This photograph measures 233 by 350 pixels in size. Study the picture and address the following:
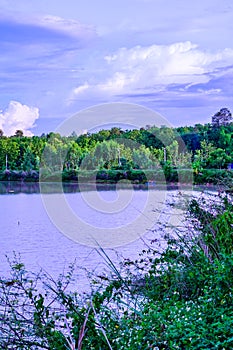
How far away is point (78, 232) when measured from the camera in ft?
35.3

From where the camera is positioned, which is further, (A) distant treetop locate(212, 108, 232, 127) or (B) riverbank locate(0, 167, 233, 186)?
(A) distant treetop locate(212, 108, 232, 127)

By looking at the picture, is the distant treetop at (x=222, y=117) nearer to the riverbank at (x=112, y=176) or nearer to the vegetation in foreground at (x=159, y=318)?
the riverbank at (x=112, y=176)

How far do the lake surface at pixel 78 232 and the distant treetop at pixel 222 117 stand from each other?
15.4 m

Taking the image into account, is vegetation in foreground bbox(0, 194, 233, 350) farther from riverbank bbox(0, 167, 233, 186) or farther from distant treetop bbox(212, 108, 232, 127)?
distant treetop bbox(212, 108, 232, 127)

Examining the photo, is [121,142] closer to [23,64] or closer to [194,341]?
[23,64]

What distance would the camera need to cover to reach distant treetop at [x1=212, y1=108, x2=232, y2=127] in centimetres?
3181

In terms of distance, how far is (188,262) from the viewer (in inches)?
145

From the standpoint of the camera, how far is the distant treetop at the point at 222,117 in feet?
104

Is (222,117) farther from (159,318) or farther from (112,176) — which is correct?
(159,318)

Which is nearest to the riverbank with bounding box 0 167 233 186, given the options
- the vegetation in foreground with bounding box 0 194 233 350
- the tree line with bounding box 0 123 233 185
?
the tree line with bounding box 0 123 233 185

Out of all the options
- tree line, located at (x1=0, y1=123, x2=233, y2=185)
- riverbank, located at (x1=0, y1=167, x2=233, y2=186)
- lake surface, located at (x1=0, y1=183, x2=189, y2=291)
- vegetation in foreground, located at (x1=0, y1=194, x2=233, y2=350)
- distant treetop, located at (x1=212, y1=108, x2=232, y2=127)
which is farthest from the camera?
distant treetop, located at (x1=212, y1=108, x2=232, y2=127)

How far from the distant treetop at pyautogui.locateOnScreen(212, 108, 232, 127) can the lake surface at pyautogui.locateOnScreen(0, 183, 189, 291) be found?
50.4 feet

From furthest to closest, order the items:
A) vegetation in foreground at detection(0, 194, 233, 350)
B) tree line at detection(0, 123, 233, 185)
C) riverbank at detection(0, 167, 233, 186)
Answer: tree line at detection(0, 123, 233, 185) < riverbank at detection(0, 167, 233, 186) < vegetation in foreground at detection(0, 194, 233, 350)

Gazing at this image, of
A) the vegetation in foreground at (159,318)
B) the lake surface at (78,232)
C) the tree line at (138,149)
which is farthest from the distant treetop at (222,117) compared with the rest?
the vegetation in foreground at (159,318)
